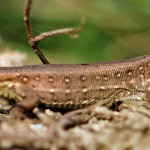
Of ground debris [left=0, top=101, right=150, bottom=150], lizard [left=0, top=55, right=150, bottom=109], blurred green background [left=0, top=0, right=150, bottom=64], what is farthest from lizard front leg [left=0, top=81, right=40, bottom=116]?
blurred green background [left=0, top=0, right=150, bottom=64]

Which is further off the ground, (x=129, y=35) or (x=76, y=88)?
(x=129, y=35)

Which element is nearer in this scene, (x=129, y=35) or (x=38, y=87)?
(x=38, y=87)

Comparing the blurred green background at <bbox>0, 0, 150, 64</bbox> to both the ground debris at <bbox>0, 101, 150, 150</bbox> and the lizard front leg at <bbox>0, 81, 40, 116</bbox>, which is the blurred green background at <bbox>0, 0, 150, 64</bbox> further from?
the ground debris at <bbox>0, 101, 150, 150</bbox>

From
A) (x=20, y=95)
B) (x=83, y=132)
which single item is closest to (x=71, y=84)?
(x=20, y=95)

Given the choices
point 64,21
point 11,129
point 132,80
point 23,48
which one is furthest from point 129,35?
point 11,129

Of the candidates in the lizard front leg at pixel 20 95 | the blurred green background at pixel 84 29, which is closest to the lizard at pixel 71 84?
the lizard front leg at pixel 20 95

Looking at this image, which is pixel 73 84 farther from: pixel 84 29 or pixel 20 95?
pixel 84 29

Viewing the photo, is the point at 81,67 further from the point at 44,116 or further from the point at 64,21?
the point at 64,21
